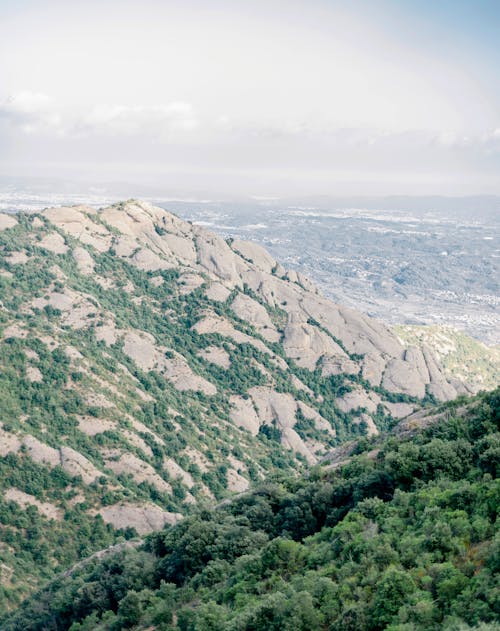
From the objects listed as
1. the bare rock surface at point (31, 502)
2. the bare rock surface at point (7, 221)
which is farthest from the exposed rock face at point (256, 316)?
the bare rock surface at point (31, 502)

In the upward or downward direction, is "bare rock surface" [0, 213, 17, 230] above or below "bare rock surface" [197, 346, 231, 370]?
above

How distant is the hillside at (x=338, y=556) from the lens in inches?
1259

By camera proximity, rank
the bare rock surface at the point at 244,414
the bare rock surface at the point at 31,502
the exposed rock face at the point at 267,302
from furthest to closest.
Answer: the exposed rock face at the point at 267,302, the bare rock surface at the point at 244,414, the bare rock surface at the point at 31,502

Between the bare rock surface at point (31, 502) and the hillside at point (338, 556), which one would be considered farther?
the bare rock surface at point (31, 502)

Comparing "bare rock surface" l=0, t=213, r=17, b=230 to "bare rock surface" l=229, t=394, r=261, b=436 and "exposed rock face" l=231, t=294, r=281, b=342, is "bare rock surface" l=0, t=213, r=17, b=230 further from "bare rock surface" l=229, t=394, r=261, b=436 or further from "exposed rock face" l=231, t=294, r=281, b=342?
"bare rock surface" l=229, t=394, r=261, b=436

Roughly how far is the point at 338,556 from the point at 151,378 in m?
92.8

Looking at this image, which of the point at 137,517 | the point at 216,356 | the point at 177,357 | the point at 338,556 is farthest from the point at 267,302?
the point at 338,556

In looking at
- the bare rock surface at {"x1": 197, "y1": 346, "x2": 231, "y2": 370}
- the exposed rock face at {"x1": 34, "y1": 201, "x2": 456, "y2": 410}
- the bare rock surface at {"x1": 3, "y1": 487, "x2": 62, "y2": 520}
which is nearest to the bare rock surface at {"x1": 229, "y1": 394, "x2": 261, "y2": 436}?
the bare rock surface at {"x1": 197, "y1": 346, "x2": 231, "y2": 370}

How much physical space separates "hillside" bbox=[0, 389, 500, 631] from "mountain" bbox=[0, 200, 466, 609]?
75.8 feet

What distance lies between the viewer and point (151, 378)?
131 m

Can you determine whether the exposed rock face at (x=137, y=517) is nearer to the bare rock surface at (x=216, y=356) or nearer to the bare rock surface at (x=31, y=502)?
the bare rock surface at (x=31, y=502)

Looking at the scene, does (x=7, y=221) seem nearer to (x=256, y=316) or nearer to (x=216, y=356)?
(x=216, y=356)

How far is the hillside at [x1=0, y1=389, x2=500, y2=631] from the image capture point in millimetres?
31969

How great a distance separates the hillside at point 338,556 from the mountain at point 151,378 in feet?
75.8
